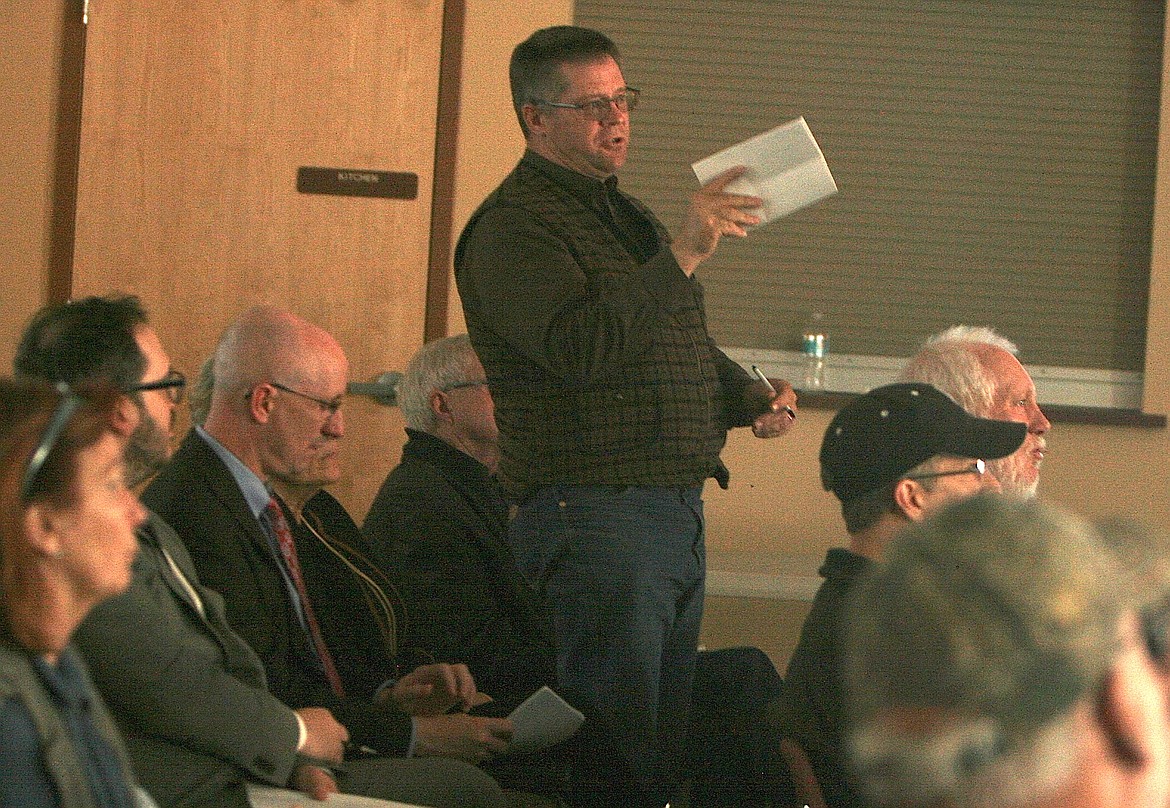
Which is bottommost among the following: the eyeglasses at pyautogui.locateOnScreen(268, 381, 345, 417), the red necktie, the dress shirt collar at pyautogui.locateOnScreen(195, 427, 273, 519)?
the red necktie

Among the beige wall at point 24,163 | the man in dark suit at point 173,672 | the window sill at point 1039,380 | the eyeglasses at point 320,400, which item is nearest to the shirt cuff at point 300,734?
the man in dark suit at point 173,672

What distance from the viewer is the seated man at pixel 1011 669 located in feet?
2.47

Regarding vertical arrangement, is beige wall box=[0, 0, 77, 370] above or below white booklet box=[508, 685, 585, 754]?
above

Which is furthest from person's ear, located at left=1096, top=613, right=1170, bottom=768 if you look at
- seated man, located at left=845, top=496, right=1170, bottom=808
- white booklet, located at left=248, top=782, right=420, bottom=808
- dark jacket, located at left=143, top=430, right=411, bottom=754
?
dark jacket, located at left=143, top=430, right=411, bottom=754

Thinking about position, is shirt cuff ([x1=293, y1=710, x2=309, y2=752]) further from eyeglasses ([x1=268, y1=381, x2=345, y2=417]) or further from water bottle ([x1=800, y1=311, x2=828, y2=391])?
water bottle ([x1=800, y1=311, x2=828, y2=391])

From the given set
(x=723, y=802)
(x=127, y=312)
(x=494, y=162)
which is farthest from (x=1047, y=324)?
(x=127, y=312)

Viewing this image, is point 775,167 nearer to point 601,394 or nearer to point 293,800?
point 601,394

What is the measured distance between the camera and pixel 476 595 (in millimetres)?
3037

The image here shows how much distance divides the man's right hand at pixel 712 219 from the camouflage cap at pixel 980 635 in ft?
5.33

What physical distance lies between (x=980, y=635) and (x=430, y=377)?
2.76 metres

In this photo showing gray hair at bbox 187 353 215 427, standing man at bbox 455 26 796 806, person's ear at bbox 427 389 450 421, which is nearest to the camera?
standing man at bbox 455 26 796 806

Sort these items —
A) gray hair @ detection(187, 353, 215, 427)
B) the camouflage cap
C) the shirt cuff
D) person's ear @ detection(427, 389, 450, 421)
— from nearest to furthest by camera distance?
the camouflage cap
the shirt cuff
gray hair @ detection(187, 353, 215, 427)
person's ear @ detection(427, 389, 450, 421)

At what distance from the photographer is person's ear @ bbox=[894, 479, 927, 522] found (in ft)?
7.18

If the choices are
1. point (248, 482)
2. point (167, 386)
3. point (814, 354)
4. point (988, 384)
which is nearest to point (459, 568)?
point (248, 482)
